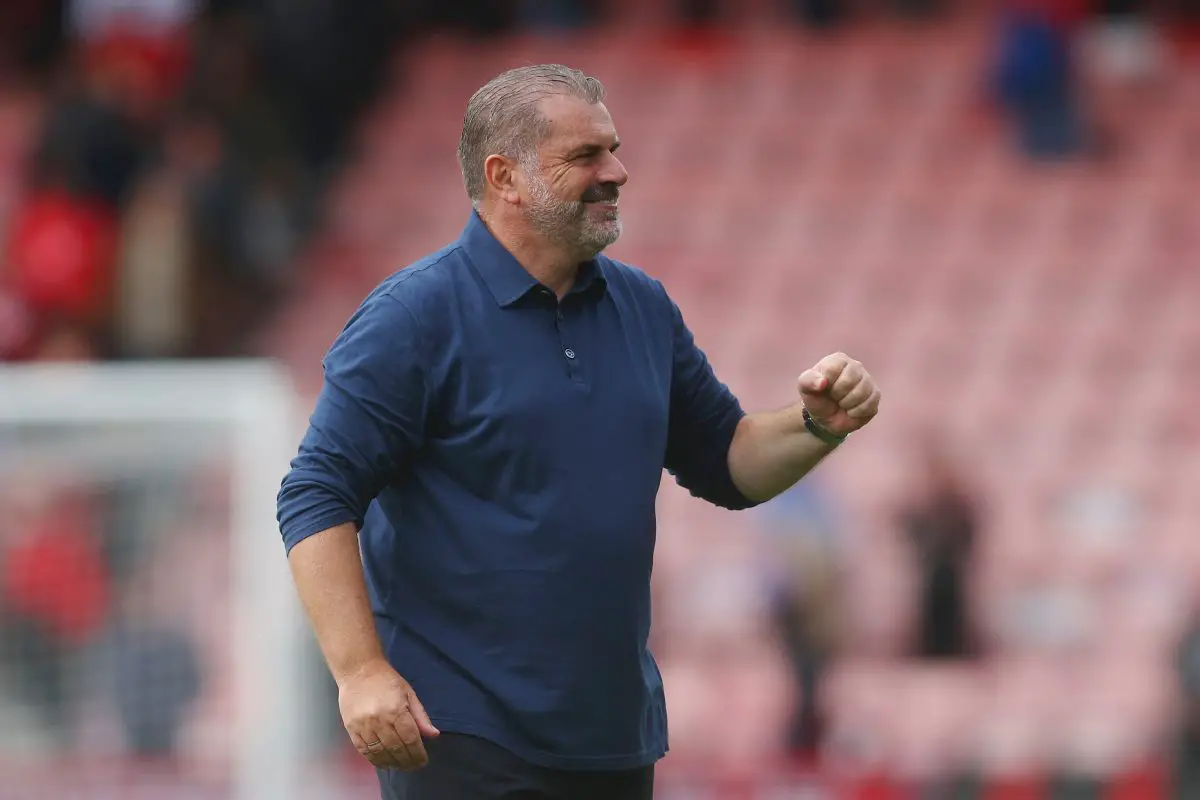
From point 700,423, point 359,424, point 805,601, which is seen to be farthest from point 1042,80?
point 359,424

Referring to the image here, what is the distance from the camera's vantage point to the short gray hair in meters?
3.55

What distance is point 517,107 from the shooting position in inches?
140

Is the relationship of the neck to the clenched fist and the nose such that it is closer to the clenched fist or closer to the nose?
the nose

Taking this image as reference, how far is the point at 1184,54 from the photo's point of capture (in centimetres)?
1254

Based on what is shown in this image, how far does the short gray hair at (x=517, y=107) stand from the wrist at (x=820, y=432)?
631mm

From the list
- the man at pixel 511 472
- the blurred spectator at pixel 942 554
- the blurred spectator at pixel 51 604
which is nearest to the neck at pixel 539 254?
the man at pixel 511 472

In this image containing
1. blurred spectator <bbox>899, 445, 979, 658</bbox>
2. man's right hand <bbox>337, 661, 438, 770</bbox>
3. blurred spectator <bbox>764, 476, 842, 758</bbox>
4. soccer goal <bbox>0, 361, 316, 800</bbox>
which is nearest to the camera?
man's right hand <bbox>337, 661, 438, 770</bbox>

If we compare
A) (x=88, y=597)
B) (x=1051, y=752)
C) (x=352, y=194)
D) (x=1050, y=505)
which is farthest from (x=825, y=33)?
(x=88, y=597)

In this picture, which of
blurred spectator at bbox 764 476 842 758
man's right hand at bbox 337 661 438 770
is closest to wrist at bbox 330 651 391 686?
man's right hand at bbox 337 661 438 770

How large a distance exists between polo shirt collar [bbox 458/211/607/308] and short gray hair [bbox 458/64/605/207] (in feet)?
0.35

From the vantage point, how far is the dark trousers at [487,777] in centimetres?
355

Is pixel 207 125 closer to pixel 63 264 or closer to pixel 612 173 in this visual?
pixel 63 264

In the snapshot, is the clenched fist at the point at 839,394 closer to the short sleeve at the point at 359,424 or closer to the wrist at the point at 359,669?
the short sleeve at the point at 359,424

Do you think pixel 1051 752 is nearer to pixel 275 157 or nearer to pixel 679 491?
pixel 679 491
